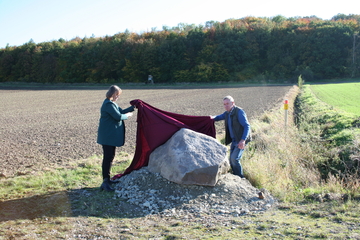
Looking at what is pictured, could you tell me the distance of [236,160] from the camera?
6.88 meters

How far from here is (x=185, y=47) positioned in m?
71.5

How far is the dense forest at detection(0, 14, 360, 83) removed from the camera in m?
60.7

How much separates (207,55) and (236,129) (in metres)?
63.8

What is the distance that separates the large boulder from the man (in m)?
0.47

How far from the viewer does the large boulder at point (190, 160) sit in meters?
6.00

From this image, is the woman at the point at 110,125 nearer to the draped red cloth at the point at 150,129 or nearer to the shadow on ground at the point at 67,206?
the shadow on ground at the point at 67,206

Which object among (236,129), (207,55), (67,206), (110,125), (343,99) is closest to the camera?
(67,206)

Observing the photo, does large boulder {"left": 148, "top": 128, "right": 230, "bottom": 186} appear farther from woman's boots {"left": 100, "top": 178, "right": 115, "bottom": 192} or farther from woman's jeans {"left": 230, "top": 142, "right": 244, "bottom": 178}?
woman's boots {"left": 100, "top": 178, "right": 115, "bottom": 192}

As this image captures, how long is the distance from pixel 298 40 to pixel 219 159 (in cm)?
6350

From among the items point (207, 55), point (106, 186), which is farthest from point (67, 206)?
point (207, 55)

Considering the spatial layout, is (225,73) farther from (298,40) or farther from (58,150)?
(58,150)

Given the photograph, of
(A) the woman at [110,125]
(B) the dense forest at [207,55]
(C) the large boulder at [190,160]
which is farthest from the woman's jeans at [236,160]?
(B) the dense forest at [207,55]

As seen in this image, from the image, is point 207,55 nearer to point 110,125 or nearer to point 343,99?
point 343,99

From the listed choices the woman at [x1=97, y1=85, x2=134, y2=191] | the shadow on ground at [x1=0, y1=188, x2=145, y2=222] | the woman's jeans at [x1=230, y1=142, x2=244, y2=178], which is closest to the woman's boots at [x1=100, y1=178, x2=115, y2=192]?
the woman at [x1=97, y1=85, x2=134, y2=191]
